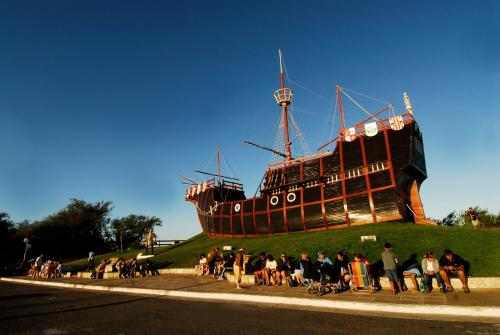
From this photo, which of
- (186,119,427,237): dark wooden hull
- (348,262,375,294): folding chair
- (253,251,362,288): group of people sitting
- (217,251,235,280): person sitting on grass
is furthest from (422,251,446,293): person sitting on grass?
(186,119,427,237): dark wooden hull

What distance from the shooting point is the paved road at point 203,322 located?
20.9ft

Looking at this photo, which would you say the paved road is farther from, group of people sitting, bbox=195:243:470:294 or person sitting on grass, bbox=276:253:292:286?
person sitting on grass, bbox=276:253:292:286

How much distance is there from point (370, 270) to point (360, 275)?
17.5 inches

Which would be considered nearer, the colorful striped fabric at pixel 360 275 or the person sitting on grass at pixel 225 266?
the colorful striped fabric at pixel 360 275

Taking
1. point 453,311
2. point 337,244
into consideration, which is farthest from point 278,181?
point 453,311

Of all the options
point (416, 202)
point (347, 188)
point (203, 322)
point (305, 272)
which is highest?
point (347, 188)

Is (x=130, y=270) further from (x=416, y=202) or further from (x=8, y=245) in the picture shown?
(x=8, y=245)

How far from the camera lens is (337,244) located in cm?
1625

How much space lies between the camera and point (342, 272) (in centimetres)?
1155

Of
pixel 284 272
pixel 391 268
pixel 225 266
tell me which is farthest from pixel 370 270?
pixel 225 266

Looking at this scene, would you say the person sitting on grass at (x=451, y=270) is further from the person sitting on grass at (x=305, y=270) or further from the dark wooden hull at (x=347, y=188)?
the dark wooden hull at (x=347, y=188)

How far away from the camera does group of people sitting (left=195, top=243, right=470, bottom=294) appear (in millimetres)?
9867

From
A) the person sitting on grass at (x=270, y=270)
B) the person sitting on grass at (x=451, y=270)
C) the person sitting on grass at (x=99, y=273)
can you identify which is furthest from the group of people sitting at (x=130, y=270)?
the person sitting on grass at (x=451, y=270)

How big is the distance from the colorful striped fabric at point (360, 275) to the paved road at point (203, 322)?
3136 millimetres
